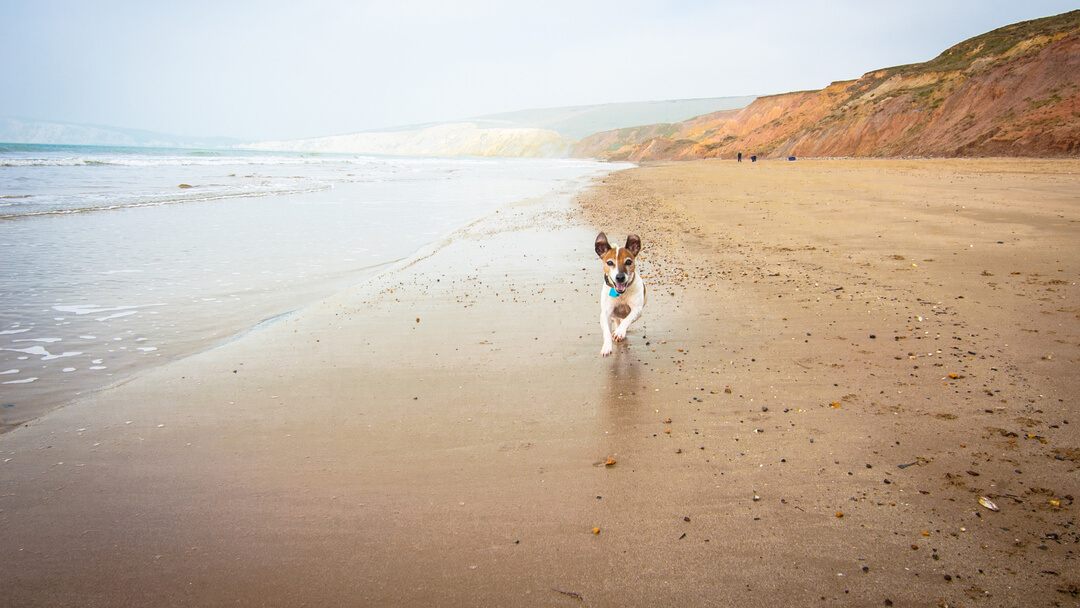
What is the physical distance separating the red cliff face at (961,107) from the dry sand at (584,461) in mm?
34724

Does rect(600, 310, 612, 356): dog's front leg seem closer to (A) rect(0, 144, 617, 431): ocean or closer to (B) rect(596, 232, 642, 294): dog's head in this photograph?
(B) rect(596, 232, 642, 294): dog's head

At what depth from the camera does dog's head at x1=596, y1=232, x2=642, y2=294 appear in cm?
500

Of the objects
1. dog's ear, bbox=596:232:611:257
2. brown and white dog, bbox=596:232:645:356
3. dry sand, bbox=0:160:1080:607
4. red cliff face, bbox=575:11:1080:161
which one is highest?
red cliff face, bbox=575:11:1080:161

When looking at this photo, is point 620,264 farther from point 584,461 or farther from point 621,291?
point 584,461

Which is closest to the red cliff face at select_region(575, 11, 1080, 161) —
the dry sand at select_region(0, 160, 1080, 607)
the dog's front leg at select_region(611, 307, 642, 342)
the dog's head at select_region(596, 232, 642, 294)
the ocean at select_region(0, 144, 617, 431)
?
the ocean at select_region(0, 144, 617, 431)

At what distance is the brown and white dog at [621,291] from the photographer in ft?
16.5

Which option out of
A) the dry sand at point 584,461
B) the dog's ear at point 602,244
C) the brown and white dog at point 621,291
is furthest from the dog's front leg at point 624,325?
the dog's ear at point 602,244

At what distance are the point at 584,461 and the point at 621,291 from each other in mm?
2330

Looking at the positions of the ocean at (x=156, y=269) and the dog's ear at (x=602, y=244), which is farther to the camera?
the dog's ear at (x=602, y=244)

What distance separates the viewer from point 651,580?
2.15 metres

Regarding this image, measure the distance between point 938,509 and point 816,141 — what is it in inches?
2531

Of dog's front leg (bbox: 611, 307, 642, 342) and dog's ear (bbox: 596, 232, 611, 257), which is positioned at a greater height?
dog's ear (bbox: 596, 232, 611, 257)

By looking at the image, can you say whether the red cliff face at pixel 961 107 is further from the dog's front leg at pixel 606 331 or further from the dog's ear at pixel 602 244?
the dog's front leg at pixel 606 331

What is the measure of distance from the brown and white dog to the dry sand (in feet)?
0.84
